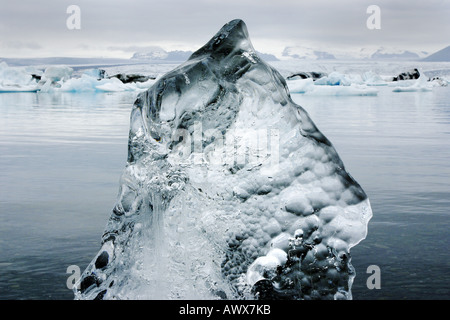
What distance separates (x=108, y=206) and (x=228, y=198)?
2.11 m

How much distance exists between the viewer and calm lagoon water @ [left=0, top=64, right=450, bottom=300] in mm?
3430

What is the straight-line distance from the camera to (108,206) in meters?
5.16

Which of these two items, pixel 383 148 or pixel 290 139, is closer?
pixel 290 139

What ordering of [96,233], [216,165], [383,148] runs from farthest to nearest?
1. [383,148]
2. [96,233]
3. [216,165]

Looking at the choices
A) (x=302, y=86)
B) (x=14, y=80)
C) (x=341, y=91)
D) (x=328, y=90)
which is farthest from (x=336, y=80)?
(x=14, y=80)

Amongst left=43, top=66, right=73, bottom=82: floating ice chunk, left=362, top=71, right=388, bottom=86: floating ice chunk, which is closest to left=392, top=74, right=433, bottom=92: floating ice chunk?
left=362, top=71, right=388, bottom=86: floating ice chunk

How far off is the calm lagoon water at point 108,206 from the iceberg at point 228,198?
33 cm

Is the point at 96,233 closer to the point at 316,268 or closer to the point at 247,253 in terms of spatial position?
the point at 247,253

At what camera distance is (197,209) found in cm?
343

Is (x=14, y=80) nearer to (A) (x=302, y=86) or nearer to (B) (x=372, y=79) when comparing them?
(A) (x=302, y=86)

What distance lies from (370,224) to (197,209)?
1728 millimetres
